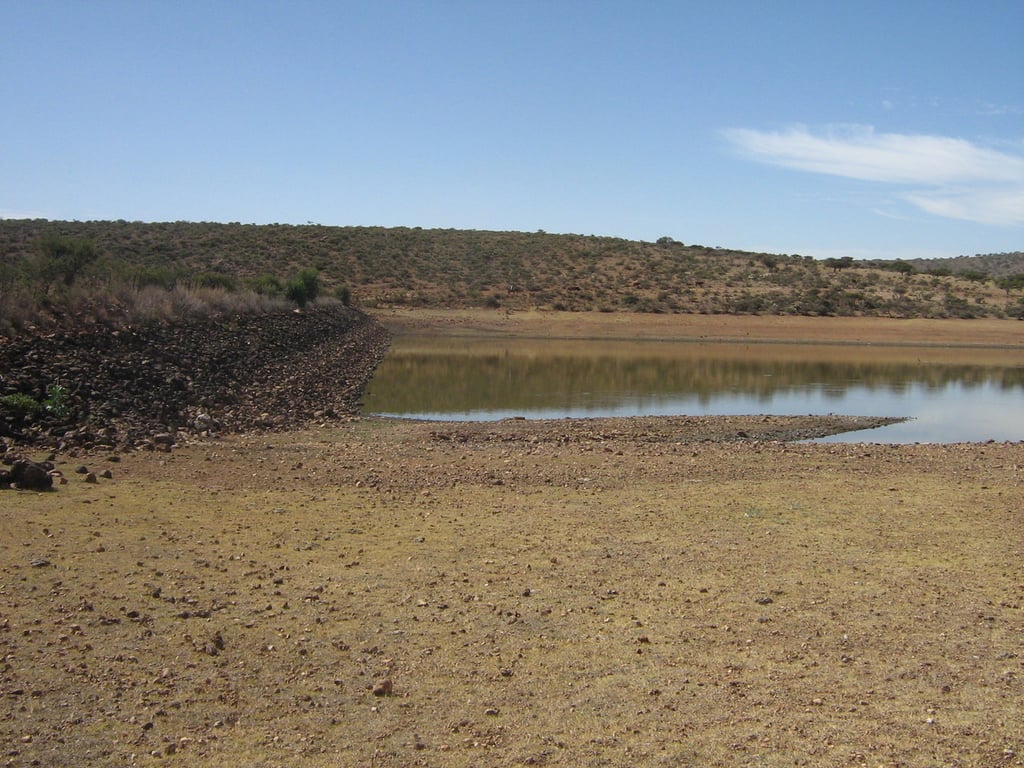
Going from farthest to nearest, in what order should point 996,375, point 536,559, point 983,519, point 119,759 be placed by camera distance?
point 996,375 < point 983,519 < point 536,559 < point 119,759

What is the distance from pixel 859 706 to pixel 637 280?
185 ft

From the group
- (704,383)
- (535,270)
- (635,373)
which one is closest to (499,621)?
(704,383)

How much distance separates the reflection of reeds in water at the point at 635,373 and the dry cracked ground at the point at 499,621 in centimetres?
1120

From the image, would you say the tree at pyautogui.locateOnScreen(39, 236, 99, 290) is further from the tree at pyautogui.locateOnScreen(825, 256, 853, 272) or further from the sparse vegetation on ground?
the tree at pyautogui.locateOnScreen(825, 256, 853, 272)

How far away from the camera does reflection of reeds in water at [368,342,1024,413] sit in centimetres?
2228

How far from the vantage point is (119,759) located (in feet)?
11.9

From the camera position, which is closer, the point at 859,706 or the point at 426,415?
the point at 859,706

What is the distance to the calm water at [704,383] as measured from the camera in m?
19.7

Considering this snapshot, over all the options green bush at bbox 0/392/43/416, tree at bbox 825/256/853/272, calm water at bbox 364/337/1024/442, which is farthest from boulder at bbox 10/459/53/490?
tree at bbox 825/256/853/272

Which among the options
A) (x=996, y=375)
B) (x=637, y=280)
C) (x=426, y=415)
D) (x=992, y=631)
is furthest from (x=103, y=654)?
(x=637, y=280)

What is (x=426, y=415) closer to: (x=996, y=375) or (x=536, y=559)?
(x=536, y=559)

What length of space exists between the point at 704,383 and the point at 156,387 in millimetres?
16738

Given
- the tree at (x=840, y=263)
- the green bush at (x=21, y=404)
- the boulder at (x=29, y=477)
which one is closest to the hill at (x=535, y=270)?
the tree at (x=840, y=263)

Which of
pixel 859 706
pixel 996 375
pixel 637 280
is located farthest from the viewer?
pixel 637 280
